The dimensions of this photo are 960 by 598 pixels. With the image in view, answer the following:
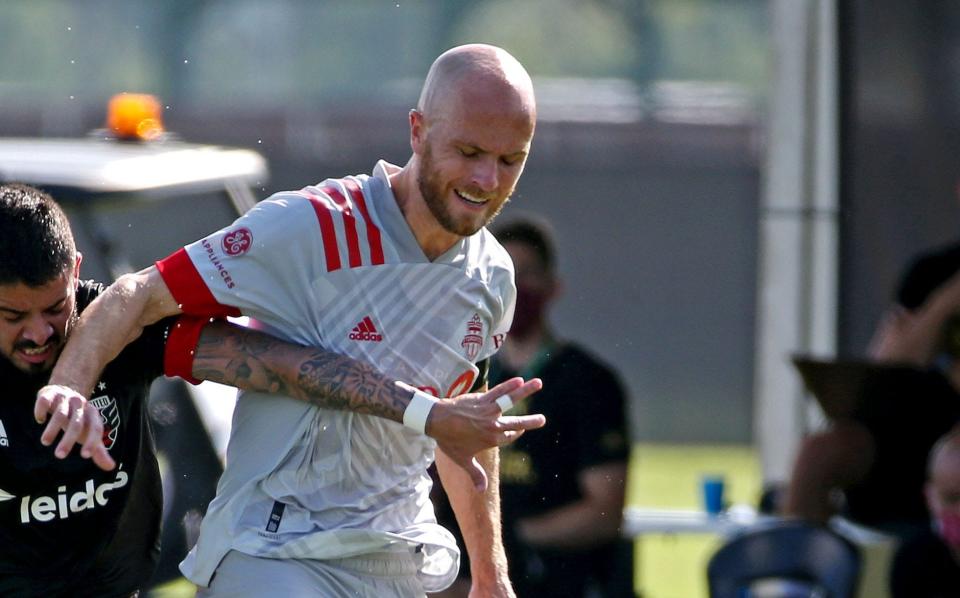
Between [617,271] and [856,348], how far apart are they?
32.2ft

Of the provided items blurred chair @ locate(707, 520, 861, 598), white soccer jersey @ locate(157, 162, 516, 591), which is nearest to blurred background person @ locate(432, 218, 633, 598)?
blurred chair @ locate(707, 520, 861, 598)

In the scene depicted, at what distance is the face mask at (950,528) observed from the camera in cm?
613

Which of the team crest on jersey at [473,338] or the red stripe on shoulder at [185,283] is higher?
the red stripe on shoulder at [185,283]

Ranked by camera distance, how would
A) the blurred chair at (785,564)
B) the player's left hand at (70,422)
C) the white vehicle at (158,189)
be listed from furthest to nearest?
the white vehicle at (158,189) < the blurred chair at (785,564) < the player's left hand at (70,422)

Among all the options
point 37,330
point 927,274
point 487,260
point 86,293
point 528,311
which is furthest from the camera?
point 927,274

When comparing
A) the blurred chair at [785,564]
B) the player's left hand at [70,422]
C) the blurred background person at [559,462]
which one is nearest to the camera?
the player's left hand at [70,422]

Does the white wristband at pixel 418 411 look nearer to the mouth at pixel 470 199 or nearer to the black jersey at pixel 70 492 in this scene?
the mouth at pixel 470 199

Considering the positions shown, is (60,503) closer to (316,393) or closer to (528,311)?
(316,393)

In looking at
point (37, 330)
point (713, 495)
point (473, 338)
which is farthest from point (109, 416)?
point (713, 495)

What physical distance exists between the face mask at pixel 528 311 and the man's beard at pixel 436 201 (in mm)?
2269

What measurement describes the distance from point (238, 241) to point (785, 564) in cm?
337

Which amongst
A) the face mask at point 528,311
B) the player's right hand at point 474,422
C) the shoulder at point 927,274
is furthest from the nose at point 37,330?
the shoulder at point 927,274

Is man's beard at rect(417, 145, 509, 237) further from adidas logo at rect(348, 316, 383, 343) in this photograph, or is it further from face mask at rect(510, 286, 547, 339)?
face mask at rect(510, 286, 547, 339)

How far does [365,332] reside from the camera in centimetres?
391
